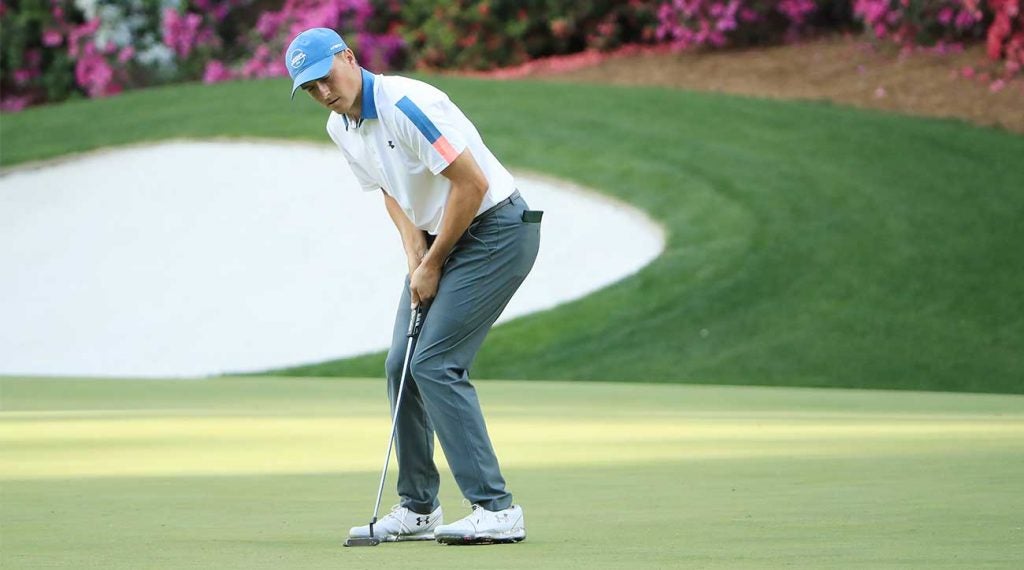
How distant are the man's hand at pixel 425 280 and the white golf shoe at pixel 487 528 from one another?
66 cm

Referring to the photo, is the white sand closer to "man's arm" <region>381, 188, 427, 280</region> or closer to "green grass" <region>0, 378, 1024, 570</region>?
"green grass" <region>0, 378, 1024, 570</region>

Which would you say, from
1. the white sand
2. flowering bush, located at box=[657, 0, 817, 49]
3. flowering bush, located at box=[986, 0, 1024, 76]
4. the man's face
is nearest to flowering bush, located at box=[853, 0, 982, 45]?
flowering bush, located at box=[986, 0, 1024, 76]

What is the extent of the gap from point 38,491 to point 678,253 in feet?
37.2

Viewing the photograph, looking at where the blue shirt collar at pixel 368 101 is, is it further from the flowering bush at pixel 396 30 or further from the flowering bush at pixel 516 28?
the flowering bush at pixel 516 28

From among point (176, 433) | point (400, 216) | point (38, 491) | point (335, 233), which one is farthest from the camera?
point (335, 233)

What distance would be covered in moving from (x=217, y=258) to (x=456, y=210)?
13.8m

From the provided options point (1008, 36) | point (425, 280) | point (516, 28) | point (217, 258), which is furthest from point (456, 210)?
point (516, 28)

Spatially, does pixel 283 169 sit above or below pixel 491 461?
below

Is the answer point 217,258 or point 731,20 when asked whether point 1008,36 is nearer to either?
point 731,20

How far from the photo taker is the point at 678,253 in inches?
687

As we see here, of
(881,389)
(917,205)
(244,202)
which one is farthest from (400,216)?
(244,202)

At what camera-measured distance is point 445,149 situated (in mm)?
5367

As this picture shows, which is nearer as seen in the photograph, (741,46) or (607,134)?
(607,134)

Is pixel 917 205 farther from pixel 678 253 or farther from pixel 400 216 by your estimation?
pixel 400 216
